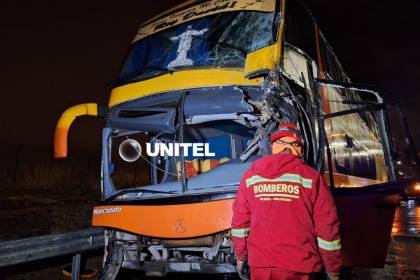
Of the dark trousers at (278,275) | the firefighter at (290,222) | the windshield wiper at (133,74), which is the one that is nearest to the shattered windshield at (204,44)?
the windshield wiper at (133,74)

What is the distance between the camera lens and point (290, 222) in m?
2.30

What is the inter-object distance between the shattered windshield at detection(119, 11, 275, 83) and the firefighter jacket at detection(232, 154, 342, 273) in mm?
2041

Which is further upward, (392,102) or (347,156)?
(392,102)

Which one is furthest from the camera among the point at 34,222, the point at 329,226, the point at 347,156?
the point at 34,222

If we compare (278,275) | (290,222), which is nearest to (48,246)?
(278,275)

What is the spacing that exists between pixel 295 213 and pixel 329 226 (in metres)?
0.22

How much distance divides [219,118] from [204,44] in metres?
0.96

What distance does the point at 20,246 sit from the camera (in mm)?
3652

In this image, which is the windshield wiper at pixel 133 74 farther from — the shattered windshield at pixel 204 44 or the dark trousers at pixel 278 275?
the dark trousers at pixel 278 275

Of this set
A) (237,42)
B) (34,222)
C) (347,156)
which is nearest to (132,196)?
(237,42)

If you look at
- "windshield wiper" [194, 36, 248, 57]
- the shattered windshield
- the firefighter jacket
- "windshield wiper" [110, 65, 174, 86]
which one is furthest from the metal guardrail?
"windshield wiper" [194, 36, 248, 57]

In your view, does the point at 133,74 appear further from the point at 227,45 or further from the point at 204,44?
the point at 227,45

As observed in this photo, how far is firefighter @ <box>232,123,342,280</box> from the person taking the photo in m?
2.25

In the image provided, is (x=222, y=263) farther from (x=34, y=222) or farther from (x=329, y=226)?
(x=34, y=222)
